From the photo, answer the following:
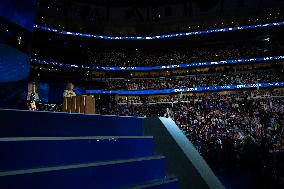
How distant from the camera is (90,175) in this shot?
2.74 m

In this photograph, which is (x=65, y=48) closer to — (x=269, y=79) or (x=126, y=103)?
(x=126, y=103)

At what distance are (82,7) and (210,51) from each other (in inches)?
866

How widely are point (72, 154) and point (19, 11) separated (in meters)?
4.44

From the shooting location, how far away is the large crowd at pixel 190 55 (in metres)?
44.3

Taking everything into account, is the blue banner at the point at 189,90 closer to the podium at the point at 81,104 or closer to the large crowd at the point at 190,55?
the large crowd at the point at 190,55

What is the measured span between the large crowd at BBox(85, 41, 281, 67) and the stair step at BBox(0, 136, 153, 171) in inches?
1687

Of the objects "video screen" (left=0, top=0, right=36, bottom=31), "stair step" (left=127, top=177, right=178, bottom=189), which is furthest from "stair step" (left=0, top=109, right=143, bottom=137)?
"video screen" (left=0, top=0, right=36, bottom=31)

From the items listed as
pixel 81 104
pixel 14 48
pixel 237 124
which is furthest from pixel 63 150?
pixel 237 124

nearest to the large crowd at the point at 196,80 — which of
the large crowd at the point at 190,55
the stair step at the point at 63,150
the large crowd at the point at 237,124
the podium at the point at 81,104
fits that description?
the large crowd at the point at 190,55

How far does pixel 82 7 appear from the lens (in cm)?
4834

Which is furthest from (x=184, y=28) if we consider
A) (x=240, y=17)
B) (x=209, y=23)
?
(x=240, y=17)

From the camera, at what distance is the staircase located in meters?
2.31

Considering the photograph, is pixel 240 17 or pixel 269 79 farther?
pixel 240 17

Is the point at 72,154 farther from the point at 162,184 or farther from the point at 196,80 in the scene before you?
the point at 196,80
